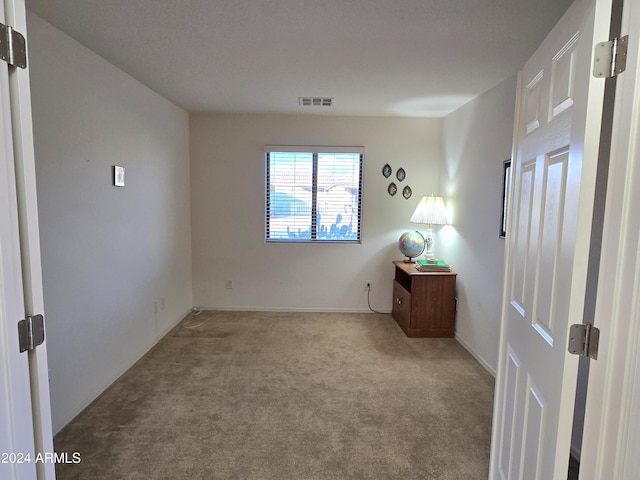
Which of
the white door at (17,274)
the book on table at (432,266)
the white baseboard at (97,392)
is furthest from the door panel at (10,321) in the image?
the book on table at (432,266)

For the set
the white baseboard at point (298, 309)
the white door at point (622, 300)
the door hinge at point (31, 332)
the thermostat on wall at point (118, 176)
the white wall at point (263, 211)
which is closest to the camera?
the white door at point (622, 300)

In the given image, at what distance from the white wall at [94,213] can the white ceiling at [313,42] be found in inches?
9.9

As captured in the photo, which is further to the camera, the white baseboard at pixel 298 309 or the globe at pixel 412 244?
the white baseboard at pixel 298 309

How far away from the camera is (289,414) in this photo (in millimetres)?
2336

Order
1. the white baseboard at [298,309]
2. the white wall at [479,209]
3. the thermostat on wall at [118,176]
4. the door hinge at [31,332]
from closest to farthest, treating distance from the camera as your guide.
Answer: the door hinge at [31,332], the thermostat on wall at [118,176], the white wall at [479,209], the white baseboard at [298,309]

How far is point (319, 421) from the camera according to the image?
2268mm

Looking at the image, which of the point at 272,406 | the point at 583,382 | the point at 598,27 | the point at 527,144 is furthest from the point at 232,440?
the point at 598,27

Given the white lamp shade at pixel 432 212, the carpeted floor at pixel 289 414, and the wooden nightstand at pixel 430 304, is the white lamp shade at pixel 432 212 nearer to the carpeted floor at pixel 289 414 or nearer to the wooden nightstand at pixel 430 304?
the wooden nightstand at pixel 430 304

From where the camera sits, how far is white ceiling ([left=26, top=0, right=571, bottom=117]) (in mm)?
1823

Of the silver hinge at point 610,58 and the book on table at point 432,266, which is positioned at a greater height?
the silver hinge at point 610,58

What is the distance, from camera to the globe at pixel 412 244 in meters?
4.12

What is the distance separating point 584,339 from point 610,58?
71cm

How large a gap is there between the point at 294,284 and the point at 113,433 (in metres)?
2.63

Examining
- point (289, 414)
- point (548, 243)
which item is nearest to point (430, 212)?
point (289, 414)
